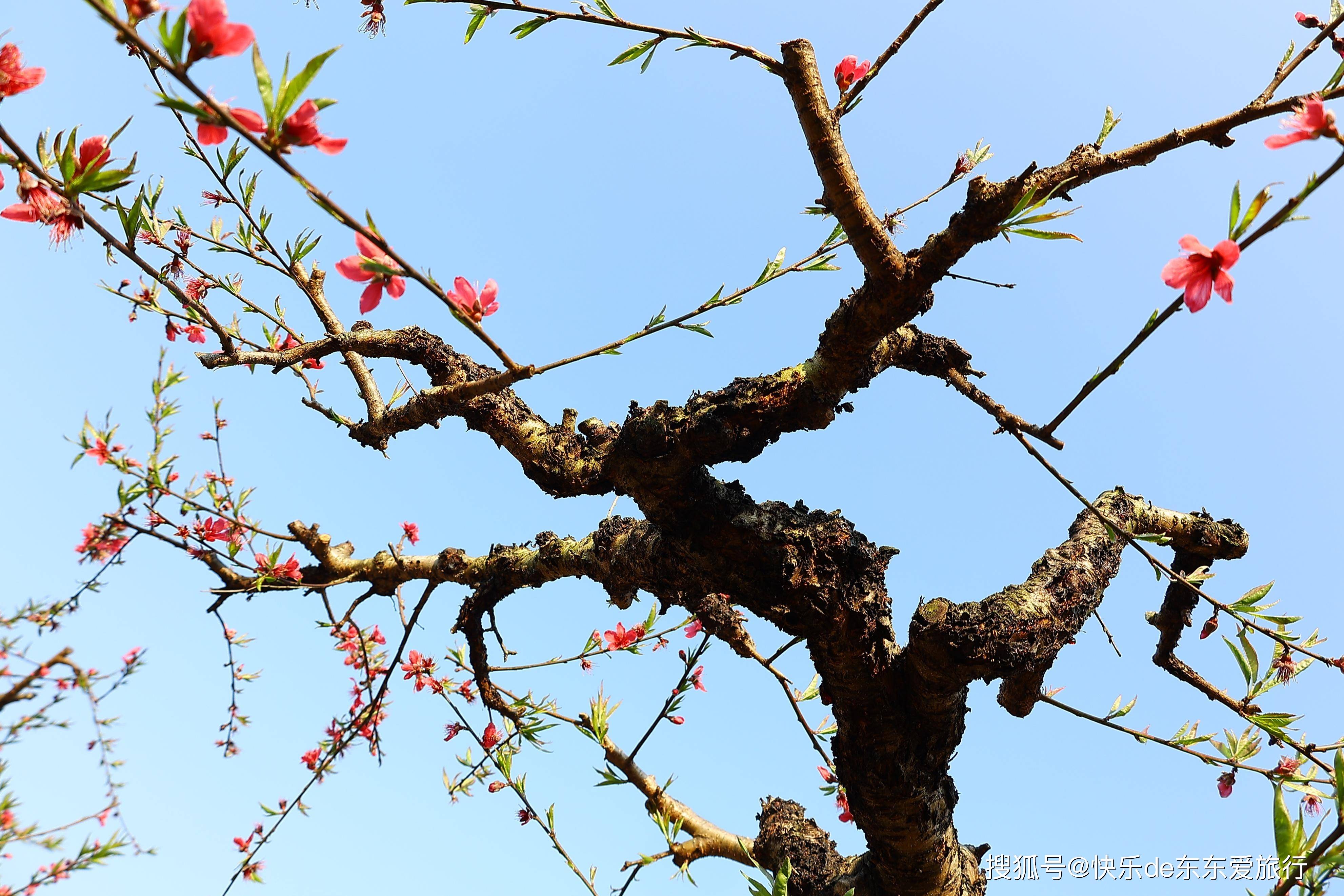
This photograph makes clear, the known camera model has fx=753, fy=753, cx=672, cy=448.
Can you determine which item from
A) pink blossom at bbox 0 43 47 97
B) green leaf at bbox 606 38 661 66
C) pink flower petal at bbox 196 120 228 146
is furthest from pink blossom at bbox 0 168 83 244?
green leaf at bbox 606 38 661 66

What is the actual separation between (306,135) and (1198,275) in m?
1.06

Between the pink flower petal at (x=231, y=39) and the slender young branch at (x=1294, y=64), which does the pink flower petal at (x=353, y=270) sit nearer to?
the pink flower petal at (x=231, y=39)

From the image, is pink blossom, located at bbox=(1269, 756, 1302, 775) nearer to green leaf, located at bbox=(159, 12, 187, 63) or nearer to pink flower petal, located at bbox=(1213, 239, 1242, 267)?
pink flower petal, located at bbox=(1213, 239, 1242, 267)

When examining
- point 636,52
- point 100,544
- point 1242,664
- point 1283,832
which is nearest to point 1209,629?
point 1242,664

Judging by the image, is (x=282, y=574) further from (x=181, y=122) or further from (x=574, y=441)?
(x=181, y=122)

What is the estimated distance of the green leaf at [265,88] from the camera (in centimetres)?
73

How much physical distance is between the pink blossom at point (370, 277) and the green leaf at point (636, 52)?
2.06 ft

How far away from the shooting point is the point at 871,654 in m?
1.83

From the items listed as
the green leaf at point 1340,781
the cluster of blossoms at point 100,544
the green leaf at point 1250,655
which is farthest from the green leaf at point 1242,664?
the cluster of blossoms at point 100,544

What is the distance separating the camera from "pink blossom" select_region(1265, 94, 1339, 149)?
0.77 m

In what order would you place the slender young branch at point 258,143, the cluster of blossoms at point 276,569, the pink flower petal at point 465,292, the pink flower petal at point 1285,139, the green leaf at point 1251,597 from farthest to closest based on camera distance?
the cluster of blossoms at point 276,569 → the green leaf at point 1251,597 → the pink flower petal at point 465,292 → the pink flower petal at point 1285,139 → the slender young branch at point 258,143

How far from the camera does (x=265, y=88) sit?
733mm

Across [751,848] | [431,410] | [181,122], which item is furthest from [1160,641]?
[181,122]

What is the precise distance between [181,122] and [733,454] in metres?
1.42
